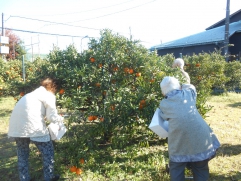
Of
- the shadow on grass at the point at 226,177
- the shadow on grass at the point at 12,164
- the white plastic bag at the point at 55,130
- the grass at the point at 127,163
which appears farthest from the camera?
the shadow on grass at the point at 12,164

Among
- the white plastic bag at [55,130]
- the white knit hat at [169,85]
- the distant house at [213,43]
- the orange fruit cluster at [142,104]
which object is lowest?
the white plastic bag at [55,130]

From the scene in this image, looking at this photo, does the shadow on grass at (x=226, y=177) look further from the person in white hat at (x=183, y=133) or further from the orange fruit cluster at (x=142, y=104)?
the orange fruit cluster at (x=142, y=104)

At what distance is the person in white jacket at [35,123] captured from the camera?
9.69ft

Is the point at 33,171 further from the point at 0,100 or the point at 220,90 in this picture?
the point at 220,90

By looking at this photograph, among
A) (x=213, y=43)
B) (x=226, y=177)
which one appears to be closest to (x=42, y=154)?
(x=226, y=177)

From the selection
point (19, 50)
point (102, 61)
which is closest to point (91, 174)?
point (102, 61)

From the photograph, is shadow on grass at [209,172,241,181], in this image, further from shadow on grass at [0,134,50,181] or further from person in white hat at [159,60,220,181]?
shadow on grass at [0,134,50,181]

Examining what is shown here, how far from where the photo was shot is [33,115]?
9.73 ft

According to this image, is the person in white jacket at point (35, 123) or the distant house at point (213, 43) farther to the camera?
the distant house at point (213, 43)

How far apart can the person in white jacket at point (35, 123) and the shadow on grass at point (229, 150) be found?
2.88 m

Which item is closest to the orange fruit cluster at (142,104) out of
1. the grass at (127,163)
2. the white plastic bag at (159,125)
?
the grass at (127,163)

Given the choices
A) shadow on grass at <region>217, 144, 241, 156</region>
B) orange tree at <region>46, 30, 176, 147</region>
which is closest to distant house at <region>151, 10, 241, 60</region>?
shadow on grass at <region>217, 144, 241, 156</region>

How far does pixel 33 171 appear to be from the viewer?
3627 millimetres

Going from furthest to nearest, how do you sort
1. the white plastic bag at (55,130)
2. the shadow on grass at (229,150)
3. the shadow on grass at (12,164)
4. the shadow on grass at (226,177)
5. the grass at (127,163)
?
the shadow on grass at (229,150) < the shadow on grass at (12,164) < the grass at (127,163) < the shadow on grass at (226,177) < the white plastic bag at (55,130)
